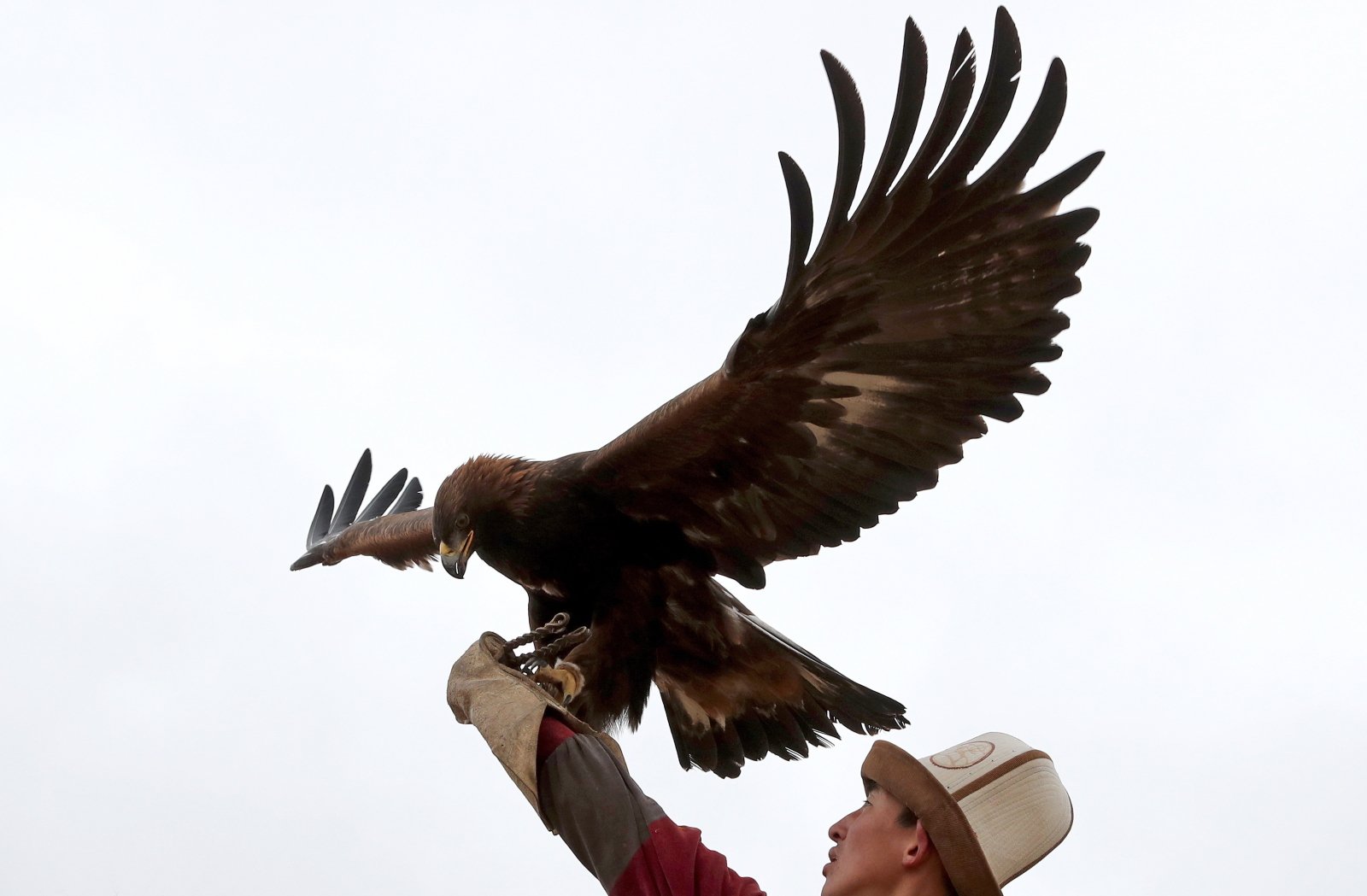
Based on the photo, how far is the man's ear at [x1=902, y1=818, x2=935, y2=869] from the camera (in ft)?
5.31

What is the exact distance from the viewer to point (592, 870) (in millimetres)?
1775

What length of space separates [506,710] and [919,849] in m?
0.64

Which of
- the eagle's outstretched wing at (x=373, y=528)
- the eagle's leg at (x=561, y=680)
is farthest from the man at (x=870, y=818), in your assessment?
the eagle's outstretched wing at (x=373, y=528)

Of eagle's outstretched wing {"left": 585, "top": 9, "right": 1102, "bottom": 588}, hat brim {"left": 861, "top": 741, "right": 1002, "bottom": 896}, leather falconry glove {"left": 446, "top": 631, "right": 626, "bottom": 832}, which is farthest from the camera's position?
eagle's outstretched wing {"left": 585, "top": 9, "right": 1102, "bottom": 588}

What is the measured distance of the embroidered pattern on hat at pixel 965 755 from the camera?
5.44 feet

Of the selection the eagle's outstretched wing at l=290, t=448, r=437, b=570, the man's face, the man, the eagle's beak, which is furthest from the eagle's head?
the man's face

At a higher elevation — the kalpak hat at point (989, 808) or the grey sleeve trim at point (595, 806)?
the grey sleeve trim at point (595, 806)

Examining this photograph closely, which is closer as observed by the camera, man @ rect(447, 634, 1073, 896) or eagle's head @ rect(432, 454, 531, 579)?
man @ rect(447, 634, 1073, 896)

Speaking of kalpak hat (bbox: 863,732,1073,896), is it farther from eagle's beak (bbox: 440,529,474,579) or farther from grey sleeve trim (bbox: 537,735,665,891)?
eagle's beak (bbox: 440,529,474,579)

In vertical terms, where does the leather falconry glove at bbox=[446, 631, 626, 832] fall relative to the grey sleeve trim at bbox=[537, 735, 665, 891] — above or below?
above

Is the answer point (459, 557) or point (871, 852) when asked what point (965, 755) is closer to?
point (871, 852)

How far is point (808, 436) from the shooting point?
2678mm

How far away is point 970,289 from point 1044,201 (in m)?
0.22

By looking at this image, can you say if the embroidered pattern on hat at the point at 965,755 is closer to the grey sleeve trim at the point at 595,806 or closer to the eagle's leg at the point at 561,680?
the grey sleeve trim at the point at 595,806
